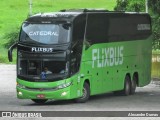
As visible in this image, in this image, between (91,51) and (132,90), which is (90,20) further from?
(132,90)

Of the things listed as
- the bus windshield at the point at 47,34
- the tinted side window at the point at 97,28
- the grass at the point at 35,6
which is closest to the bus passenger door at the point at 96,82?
the tinted side window at the point at 97,28

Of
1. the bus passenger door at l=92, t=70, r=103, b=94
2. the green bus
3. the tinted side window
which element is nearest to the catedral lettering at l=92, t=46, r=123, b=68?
the green bus

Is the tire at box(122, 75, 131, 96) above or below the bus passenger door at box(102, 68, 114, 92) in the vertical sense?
below

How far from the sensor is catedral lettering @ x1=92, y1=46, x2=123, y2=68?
87.2ft

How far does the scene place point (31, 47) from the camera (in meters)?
24.9

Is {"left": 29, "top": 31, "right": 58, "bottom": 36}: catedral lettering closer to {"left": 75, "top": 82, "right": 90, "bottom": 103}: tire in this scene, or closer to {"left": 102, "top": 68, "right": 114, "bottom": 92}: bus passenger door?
{"left": 75, "top": 82, "right": 90, "bottom": 103}: tire

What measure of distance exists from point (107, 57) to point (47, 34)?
12.9 ft

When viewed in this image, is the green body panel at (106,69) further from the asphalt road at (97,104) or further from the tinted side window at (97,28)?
the asphalt road at (97,104)

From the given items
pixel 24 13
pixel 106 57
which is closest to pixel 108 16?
pixel 106 57

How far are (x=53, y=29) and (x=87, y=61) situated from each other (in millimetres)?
2078

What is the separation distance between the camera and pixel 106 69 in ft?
91.0

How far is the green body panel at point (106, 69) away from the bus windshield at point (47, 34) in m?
1.27

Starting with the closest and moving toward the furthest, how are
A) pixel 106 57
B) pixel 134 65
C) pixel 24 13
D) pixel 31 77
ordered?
pixel 31 77 < pixel 106 57 < pixel 134 65 < pixel 24 13

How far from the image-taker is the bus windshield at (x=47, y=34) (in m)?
24.7
